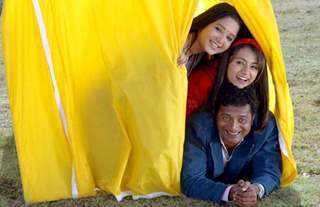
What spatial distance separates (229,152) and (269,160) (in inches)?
8.5

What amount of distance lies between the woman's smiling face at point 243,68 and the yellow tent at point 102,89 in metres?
0.10

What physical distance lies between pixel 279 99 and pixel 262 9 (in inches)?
19.5

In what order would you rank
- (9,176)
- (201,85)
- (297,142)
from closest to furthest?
A: (201,85) → (9,176) → (297,142)

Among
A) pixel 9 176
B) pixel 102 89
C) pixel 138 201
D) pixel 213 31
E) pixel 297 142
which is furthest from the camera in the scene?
pixel 297 142

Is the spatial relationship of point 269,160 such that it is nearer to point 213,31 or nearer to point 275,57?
point 275,57

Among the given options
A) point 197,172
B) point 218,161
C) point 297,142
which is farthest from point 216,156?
point 297,142

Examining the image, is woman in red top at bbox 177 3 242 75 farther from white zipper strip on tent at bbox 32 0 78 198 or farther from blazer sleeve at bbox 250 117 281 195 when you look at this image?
white zipper strip on tent at bbox 32 0 78 198

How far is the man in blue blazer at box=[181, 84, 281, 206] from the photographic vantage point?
3.14 m

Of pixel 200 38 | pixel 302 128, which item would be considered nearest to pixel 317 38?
pixel 302 128

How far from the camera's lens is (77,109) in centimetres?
312

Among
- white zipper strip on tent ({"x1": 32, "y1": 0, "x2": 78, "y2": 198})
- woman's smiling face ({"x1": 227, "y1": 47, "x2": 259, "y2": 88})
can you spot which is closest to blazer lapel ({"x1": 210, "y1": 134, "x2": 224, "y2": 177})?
woman's smiling face ({"x1": 227, "y1": 47, "x2": 259, "y2": 88})

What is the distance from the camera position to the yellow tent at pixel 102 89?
296 centimetres

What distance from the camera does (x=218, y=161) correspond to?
325 cm

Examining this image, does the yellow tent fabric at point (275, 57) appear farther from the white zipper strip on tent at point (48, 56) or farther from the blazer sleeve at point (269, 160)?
the white zipper strip on tent at point (48, 56)
